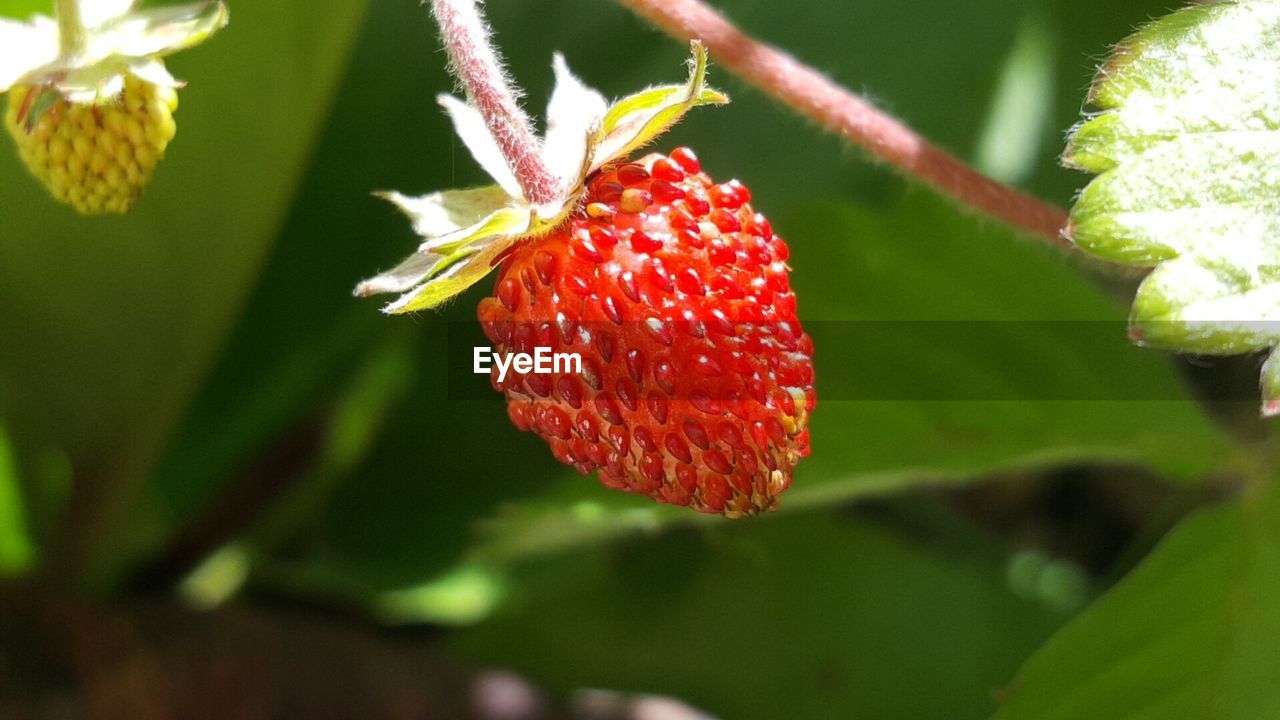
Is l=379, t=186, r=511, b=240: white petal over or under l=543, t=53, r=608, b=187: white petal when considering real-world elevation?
under

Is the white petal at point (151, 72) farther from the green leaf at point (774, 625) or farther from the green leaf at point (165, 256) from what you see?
the green leaf at point (774, 625)

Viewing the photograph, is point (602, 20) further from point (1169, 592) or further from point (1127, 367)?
point (1169, 592)

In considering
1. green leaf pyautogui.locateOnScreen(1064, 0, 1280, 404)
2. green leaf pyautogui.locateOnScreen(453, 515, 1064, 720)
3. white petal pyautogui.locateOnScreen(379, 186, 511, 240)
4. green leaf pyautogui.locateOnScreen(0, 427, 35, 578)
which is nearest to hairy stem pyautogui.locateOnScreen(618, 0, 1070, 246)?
green leaf pyautogui.locateOnScreen(1064, 0, 1280, 404)

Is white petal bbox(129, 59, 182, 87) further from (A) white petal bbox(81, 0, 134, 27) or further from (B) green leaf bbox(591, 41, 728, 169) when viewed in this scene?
(B) green leaf bbox(591, 41, 728, 169)

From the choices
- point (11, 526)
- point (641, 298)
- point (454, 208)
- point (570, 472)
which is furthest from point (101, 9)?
point (11, 526)

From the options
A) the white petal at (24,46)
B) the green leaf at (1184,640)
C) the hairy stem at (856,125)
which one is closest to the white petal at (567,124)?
the hairy stem at (856,125)
